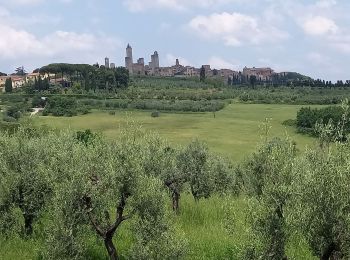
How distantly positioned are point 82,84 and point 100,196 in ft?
586

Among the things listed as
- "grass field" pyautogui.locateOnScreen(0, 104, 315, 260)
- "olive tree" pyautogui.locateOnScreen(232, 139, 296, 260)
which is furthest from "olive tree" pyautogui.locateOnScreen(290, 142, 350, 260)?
"grass field" pyautogui.locateOnScreen(0, 104, 315, 260)

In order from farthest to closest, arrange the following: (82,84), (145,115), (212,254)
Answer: (82,84), (145,115), (212,254)

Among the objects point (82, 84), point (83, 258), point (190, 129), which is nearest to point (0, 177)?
point (83, 258)

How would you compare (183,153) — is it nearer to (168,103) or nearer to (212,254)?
(212,254)

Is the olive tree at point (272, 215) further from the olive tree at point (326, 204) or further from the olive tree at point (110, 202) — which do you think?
the olive tree at point (110, 202)

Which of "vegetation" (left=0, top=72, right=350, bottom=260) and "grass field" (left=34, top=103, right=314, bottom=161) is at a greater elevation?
"vegetation" (left=0, top=72, right=350, bottom=260)

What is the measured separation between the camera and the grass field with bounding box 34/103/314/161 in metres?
115

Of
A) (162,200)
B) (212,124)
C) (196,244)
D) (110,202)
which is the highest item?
(110,202)

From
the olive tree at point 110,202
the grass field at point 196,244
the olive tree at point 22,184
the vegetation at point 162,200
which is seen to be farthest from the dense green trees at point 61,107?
the olive tree at point 110,202

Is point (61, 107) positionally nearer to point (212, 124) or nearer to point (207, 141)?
point (212, 124)

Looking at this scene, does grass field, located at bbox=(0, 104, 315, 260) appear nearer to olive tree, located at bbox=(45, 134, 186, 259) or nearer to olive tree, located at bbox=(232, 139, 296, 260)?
olive tree, located at bbox=(232, 139, 296, 260)

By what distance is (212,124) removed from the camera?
137 metres

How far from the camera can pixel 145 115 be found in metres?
145

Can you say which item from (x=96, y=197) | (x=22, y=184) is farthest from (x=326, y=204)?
(x=22, y=184)
